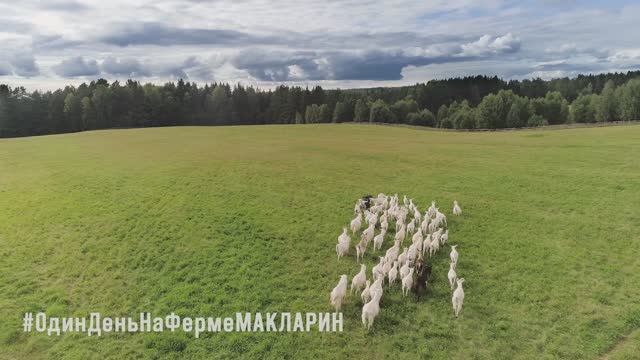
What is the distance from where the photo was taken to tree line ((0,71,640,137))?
4690 inches

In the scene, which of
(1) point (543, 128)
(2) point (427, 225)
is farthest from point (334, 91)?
(2) point (427, 225)

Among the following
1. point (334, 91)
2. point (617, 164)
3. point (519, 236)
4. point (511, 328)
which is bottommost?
point (511, 328)

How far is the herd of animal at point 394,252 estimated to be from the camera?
20.2 meters

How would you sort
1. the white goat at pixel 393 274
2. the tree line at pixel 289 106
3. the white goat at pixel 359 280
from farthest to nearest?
the tree line at pixel 289 106
the white goat at pixel 393 274
the white goat at pixel 359 280

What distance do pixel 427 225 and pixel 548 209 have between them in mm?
9395

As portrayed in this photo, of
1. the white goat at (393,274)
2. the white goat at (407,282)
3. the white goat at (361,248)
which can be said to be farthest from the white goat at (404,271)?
the white goat at (361,248)

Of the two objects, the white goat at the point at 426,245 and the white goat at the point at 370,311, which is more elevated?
the white goat at the point at 426,245

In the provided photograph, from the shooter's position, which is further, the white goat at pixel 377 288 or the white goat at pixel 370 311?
the white goat at pixel 377 288

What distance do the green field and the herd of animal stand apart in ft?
2.41

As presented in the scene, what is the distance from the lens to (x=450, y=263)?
23.8m

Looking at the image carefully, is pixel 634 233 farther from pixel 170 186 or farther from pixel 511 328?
pixel 170 186

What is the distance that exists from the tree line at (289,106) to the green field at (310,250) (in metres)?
74.2

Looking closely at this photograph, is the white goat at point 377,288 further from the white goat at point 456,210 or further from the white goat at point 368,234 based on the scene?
the white goat at point 456,210

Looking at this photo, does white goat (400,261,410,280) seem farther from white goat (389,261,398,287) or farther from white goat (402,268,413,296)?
white goat (402,268,413,296)
